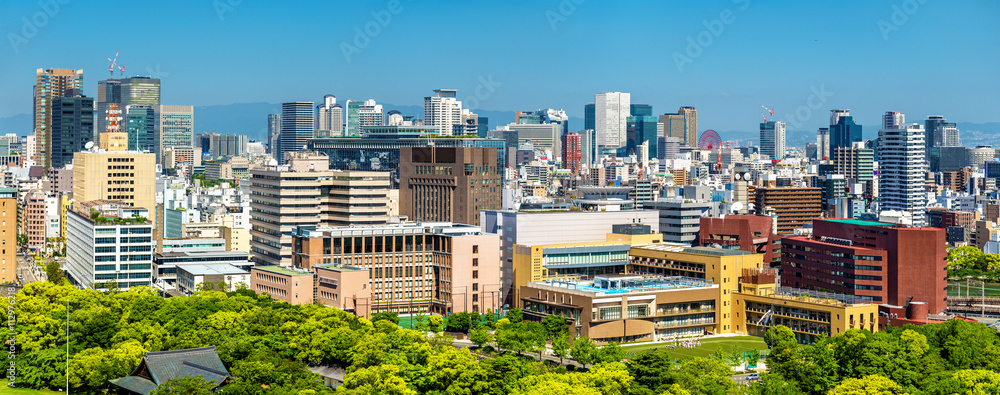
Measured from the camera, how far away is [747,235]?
3226 inches

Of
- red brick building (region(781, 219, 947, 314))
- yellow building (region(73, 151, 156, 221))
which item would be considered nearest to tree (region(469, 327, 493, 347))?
red brick building (region(781, 219, 947, 314))

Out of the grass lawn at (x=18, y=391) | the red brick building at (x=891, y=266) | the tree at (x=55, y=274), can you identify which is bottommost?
the grass lawn at (x=18, y=391)

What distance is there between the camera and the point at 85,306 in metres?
55.4

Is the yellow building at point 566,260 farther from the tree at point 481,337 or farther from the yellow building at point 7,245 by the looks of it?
the yellow building at point 7,245

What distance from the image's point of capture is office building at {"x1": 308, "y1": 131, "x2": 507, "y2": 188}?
5344 inches

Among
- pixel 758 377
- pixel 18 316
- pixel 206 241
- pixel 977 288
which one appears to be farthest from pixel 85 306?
pixel 977 288

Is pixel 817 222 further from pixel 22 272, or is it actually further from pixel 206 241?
pixel 22 272

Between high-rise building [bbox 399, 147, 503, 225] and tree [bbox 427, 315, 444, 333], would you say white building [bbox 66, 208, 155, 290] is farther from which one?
high-rise building [bbox 399, 147, 503, 225]

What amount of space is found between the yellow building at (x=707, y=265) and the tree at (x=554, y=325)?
1032 cm

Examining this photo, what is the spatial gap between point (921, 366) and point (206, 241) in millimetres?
60038

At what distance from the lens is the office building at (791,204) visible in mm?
132000

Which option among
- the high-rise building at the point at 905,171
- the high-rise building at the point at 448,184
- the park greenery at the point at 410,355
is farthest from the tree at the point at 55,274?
the high-rise building at the point at 905,171

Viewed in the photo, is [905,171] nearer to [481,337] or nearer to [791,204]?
[791,204]

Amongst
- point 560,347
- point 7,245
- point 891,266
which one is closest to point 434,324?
point 560,347
